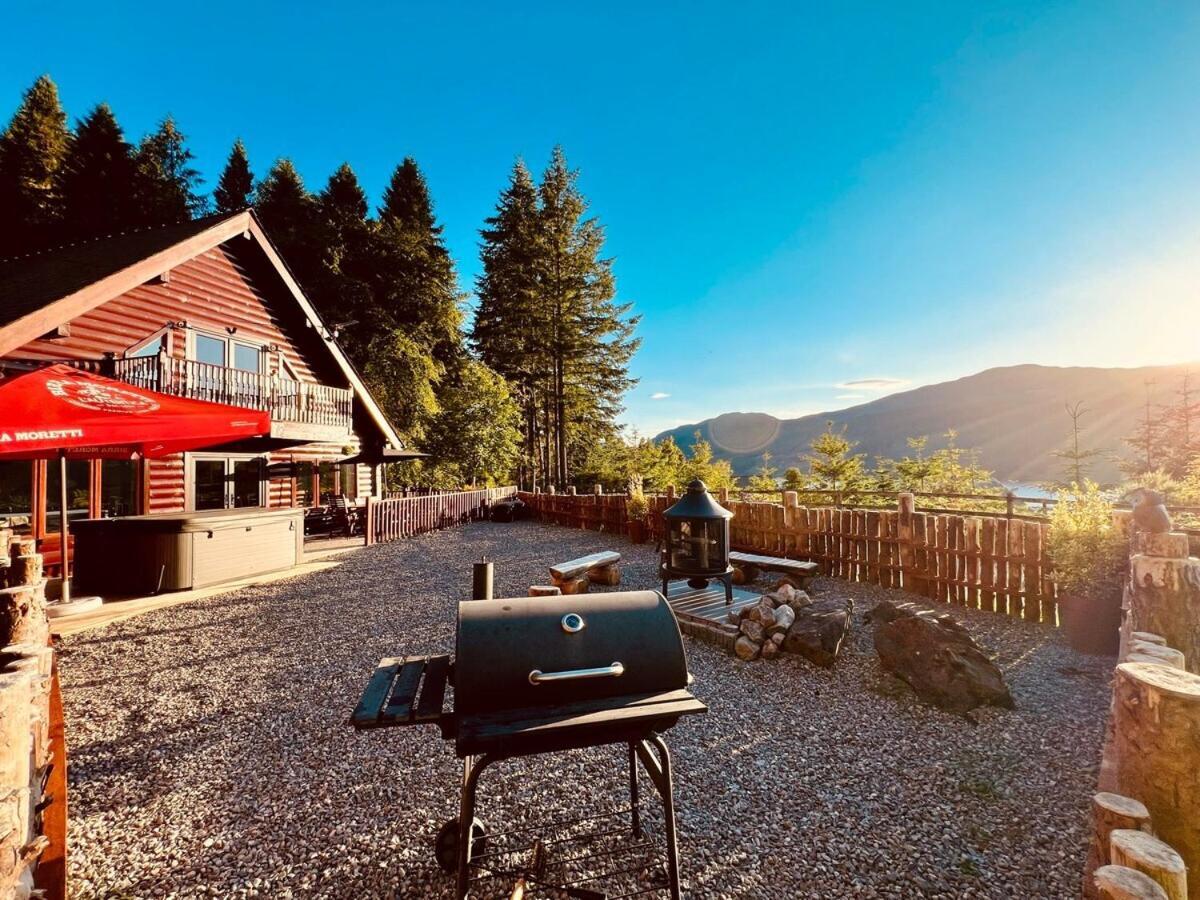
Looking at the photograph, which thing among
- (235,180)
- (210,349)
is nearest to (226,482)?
(210,349)

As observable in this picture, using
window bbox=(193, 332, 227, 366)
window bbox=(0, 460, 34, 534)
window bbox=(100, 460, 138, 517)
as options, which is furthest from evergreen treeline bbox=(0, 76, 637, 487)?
window bbox=(0, 460, 34, 534)

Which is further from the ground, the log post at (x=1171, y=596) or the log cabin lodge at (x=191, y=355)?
the log cabin lodge at (x=191, y=355)

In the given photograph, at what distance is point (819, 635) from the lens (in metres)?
5.66

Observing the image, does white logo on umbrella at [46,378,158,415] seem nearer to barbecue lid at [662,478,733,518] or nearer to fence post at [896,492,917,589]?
barbecue lid at [662,478,733,518]

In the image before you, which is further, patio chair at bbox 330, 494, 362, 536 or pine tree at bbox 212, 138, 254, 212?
pine tree at bbox 212, 138, 254, 212

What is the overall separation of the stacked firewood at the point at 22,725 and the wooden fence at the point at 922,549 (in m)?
9.46

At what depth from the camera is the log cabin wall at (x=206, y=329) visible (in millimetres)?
10641

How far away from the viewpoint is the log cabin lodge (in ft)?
32.6

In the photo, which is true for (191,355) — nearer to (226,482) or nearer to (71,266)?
(71,266)

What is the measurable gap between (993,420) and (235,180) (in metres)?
151

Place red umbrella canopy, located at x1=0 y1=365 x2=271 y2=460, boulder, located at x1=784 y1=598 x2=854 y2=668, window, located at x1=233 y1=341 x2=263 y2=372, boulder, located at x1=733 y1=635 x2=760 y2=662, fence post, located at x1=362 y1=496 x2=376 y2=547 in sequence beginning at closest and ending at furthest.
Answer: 1. red umbrella canopy, located at x1=0 y1=365 x2=271 y2=460
2. boulder, located at x1=784 y1=598 x2=854 y2=668
3. boulder, located at x1=733 y1=635 x2=760 y2=662
4. window, located at x1=233 y1=341 x2=263 y2=372
5. fence post, located at x1=362 y1=496 x2=376 y2=547

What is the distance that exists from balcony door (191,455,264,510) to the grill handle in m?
14.3

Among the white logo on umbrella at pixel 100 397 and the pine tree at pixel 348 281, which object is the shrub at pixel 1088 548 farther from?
the pine tree at pixel 348 281

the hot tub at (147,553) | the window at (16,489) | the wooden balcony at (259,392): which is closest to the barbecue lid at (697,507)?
the hot tub at (147,553)
